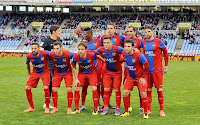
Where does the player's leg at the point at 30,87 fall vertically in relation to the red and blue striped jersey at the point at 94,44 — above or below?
below

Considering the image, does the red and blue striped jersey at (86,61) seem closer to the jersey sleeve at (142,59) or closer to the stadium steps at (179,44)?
the jersey sleeve at (142,59)

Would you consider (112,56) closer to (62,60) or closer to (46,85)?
(62,60)

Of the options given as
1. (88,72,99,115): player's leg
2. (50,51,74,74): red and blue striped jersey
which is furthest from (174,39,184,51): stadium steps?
(50,51,74,74): red and blue striped jersey

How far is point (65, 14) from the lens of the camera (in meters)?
64.2

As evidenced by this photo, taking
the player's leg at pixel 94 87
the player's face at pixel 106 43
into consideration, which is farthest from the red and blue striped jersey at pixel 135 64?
the player's leg at pixel 94 87

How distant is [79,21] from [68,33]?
5.12 metres

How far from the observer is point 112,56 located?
31.4 feet

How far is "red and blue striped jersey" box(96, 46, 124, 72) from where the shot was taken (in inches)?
376

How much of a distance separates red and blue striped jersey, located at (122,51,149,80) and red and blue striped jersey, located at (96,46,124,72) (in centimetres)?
32

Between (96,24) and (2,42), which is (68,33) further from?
(2,42)

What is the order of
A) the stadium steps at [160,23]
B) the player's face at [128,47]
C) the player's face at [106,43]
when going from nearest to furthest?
the player's face at [128,47]
the player's face at [106,43]
the stadium steps at [160,23]

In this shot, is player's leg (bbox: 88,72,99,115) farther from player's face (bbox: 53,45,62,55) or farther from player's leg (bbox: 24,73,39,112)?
player's leg (bbox: 24,73,39,112)

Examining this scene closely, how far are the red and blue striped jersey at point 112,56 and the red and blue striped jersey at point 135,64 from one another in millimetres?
323

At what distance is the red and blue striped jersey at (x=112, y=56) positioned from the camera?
376 inches
